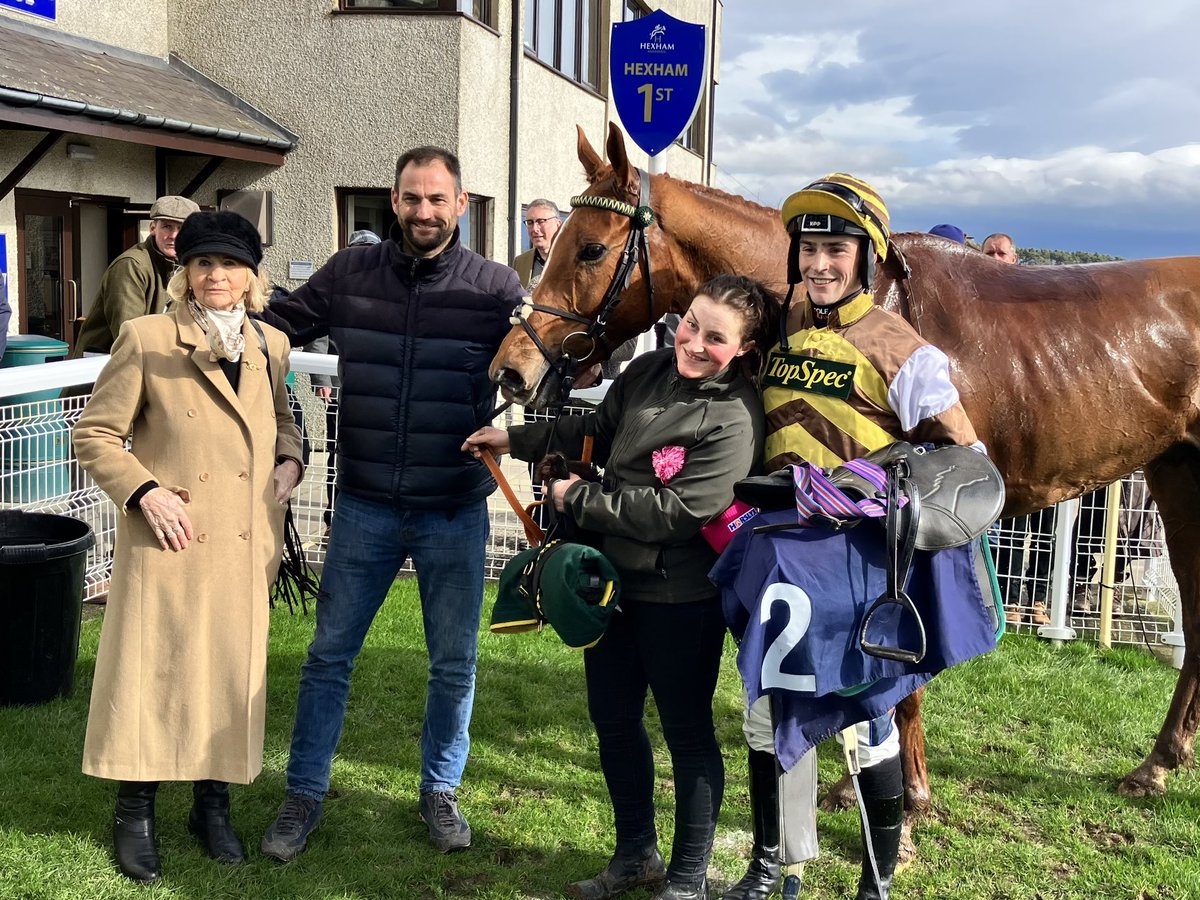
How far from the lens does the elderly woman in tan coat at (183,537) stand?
297 cm

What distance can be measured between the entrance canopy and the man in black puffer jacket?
5065 mm

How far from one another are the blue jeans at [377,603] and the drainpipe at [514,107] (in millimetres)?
8037

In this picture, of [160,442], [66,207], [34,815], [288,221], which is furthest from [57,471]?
[288,221]

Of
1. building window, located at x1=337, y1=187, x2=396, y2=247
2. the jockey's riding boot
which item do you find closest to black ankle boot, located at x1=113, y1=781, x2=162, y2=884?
the jockey's riding boot

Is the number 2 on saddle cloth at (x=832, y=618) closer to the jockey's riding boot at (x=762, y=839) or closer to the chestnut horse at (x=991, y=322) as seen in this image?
the jockey's riding boot at (x=762, y=839)

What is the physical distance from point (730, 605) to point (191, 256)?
5.75 feet

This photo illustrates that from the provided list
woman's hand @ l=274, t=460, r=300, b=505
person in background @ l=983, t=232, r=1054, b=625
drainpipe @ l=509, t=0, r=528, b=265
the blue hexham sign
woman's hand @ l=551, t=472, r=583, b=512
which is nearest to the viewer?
woman's hand @ l=551, t=472, r=583, b=512

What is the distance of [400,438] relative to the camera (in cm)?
329

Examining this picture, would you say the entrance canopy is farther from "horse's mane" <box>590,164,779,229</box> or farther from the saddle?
the saddle

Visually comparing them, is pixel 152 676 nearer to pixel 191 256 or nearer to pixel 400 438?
pixel 400 438

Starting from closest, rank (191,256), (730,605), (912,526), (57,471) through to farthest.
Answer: (912,526) → (730,605) → (191,256) → (57,471)

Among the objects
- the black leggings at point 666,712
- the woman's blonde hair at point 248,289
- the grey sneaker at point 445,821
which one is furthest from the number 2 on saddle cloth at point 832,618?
the woman's blonde hair at point 248,289

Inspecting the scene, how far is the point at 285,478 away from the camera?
10.8ft

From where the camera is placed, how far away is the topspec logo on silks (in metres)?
2.59
